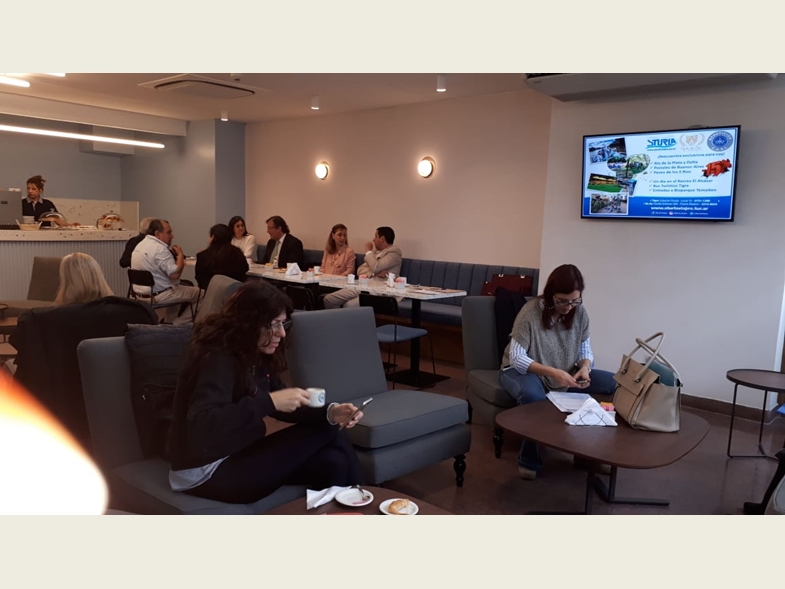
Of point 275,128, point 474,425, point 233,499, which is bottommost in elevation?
point 474,425

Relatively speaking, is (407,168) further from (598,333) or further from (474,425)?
(474,425)

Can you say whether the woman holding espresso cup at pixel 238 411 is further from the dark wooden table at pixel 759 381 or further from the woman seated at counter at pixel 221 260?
the woman seated at counter at pixel 221 260

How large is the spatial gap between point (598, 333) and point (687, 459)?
178 centimetres

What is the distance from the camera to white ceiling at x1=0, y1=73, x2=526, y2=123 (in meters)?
6.25

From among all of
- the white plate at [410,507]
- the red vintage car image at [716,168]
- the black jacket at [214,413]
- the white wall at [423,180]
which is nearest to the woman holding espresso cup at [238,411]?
the black jacket at [214,413]

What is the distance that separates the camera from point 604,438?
266 centimetres

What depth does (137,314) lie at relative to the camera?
3.36 meters

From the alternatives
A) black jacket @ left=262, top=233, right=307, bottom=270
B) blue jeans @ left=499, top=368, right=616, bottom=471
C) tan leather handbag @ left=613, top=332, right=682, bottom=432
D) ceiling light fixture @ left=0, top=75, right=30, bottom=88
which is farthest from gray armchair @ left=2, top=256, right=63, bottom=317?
tan leather handbag @ left=613, top=332, right=682, bottom=432

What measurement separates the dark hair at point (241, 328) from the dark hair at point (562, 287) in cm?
176

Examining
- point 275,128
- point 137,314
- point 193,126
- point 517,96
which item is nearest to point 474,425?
point 137,314

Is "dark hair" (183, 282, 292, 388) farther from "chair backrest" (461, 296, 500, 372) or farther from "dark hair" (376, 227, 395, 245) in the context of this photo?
"dark hair" (376, 227, 395, 245)

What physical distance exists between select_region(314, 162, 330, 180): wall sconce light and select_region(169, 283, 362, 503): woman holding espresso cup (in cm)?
658

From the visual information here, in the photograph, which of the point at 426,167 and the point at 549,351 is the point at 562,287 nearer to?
the point at 549,351

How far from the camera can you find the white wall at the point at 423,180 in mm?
6594
